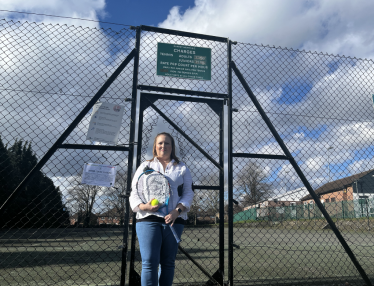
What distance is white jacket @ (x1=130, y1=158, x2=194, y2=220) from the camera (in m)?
2.44

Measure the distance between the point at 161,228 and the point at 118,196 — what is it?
0.89 meters

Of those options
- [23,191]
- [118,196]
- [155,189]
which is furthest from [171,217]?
[23,191]

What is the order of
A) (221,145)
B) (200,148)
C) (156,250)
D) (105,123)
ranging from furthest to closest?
1. (221,145)
2. (200,148)
3. (105,123)
4. (156,250)

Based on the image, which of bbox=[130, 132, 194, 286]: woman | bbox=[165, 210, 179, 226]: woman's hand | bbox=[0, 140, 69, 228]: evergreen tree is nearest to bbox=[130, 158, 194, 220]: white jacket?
bbox=[130, 132, 194, 286]: woman

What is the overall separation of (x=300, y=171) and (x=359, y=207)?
23683mm

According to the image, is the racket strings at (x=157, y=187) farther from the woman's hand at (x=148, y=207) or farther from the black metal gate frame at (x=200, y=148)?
the black metal gate frame at (x=200, y=148)

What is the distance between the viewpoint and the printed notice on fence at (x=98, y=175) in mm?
2959

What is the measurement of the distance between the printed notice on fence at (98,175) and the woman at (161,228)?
0.60m

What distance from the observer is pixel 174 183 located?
2551mm

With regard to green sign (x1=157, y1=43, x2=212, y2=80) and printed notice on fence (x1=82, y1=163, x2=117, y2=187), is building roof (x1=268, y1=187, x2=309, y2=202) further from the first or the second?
printed notice on fence (x1=82, y1=163, x2=117, y2=187)

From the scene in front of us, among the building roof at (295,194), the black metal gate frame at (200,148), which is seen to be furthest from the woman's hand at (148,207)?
the building roof at (295,194)

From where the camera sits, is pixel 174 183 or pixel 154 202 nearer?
pixel 154 202

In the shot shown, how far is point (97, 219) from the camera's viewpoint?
4.17 meters

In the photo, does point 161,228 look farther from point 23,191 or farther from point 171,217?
point 23,191
